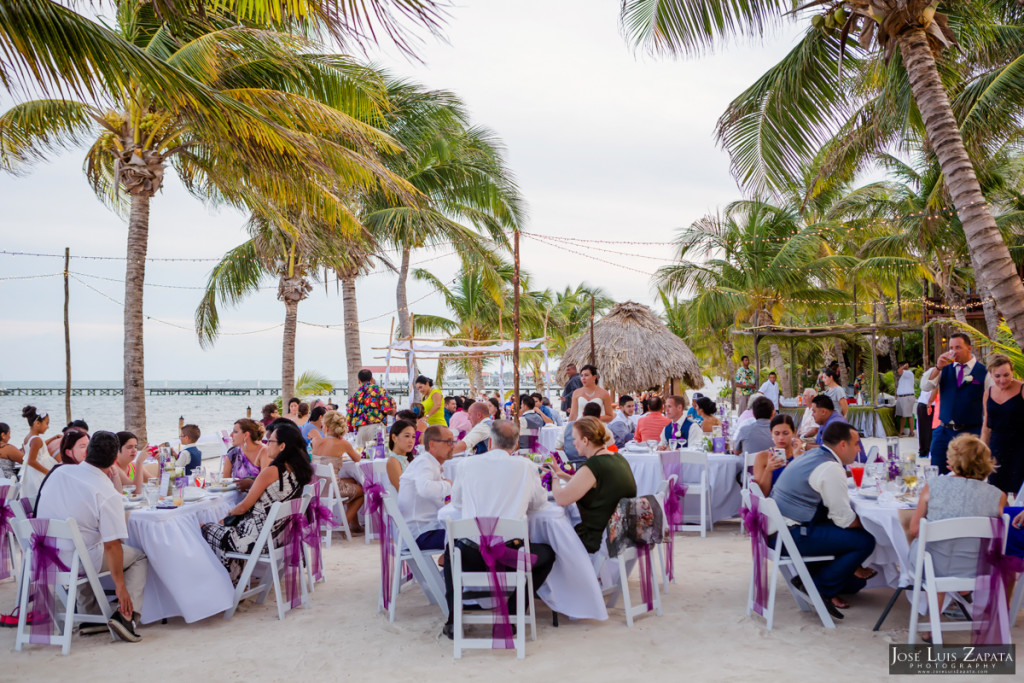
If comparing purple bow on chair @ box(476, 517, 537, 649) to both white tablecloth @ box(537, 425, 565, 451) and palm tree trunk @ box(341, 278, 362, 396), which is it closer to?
white tablecloth @ box(537, 425, 565, 451)

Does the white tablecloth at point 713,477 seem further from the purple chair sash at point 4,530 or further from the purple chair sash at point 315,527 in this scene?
the purple chair sash at point 4,530

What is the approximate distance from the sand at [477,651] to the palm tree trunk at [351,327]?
507 inches

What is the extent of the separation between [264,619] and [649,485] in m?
4.27

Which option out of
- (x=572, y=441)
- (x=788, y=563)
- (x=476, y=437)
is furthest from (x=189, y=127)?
(x=788, y=563)

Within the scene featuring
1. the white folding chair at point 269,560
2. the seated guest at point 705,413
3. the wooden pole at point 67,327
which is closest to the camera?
the white folding chair at point 269,560

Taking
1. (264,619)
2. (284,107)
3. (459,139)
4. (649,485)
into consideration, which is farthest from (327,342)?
(264,619)

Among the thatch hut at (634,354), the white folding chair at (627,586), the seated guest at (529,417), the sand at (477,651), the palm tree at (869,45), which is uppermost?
the palm tree at (869,45)

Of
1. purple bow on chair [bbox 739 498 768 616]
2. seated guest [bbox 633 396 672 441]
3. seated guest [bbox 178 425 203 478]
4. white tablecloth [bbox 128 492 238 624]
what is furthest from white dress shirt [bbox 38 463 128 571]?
seated guest [bbox 633 396 672 441]

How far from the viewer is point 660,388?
2194 cm

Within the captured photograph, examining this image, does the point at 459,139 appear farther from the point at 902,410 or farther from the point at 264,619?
the point at 264,619

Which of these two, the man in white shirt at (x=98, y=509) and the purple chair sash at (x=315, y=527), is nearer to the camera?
the man in white shirt at (x=98, y=509)

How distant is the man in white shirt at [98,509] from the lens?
189 inches

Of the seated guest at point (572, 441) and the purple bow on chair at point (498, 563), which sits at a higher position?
the seated guest at point (572, 441)

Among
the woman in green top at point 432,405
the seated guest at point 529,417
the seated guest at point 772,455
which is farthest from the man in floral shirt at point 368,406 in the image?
the seated guest at point 772,455
